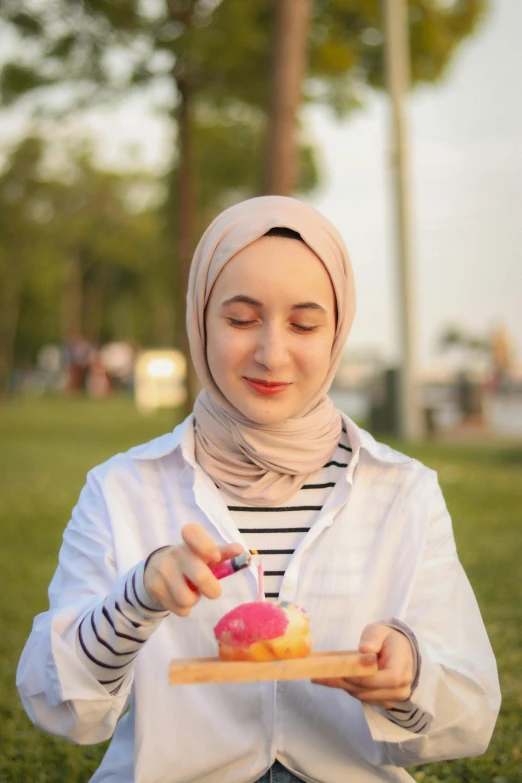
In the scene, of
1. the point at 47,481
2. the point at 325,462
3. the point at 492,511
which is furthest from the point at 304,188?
the point at 325,462

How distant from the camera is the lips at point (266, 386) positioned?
7.00 ft

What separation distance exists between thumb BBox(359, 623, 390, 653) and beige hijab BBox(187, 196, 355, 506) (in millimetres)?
404

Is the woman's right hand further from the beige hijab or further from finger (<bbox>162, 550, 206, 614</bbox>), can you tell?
the beige hijab

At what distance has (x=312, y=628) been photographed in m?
2.12

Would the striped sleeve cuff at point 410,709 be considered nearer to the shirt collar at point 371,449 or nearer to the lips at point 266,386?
the shirt collar at point 371,449

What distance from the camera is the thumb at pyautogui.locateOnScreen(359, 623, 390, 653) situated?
1805 mm

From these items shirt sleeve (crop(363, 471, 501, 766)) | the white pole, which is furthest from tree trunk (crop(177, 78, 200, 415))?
shirt sleeve (crop(363, 471, 501, 766))

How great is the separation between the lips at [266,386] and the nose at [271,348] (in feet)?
0.13

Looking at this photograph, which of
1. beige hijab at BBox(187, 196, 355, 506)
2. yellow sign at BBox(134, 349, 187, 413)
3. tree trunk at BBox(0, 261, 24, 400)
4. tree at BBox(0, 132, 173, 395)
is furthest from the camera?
tree trunk at BBox(0, 261, 24, 400)

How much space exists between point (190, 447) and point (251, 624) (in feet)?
1.62

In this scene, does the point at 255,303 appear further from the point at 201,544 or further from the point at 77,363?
the point at 77,363

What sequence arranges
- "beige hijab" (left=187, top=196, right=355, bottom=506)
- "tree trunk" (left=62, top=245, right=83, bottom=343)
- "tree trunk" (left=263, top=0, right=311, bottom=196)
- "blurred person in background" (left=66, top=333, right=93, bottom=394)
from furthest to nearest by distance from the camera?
1. "tree trunk" (left=62, top=245, right=83, bottom=343)
2. "blurred person in background" (left=66, top=333, right=93, bottom=394)
3. "tree trunk" (left=263, top=0, right=311, bottom=196)
4. "beige hijab" (left=187, top=196, right=355, bottom=506)

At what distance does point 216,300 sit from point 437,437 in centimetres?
1343

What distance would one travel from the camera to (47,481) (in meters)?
11.4
